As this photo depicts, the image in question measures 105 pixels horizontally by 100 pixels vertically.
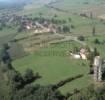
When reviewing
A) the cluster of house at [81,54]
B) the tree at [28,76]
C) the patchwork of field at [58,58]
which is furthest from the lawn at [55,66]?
the tree at [28,76]

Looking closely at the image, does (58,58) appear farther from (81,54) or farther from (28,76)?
(28,76)

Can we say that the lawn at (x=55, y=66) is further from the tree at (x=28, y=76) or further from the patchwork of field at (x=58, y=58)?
the tree at (x=28, y=76)

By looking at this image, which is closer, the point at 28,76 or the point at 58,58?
the point at 28,76

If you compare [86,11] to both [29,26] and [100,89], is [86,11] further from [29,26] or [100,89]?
[100,89]

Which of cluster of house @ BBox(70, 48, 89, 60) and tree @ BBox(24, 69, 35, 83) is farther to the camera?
cluster of house @ BBox(70, 48, 89, 60)

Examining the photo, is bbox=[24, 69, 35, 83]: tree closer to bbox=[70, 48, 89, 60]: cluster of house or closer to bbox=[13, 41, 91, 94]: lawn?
bbox=[13, 41, 91, 94]: lawn

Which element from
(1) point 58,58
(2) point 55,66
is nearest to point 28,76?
(2) point 55,66

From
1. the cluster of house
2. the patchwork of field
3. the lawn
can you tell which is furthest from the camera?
the cluster of house

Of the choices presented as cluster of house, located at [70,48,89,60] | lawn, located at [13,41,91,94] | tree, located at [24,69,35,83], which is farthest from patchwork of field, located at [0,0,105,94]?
tree, located at [24,69,35,83]
